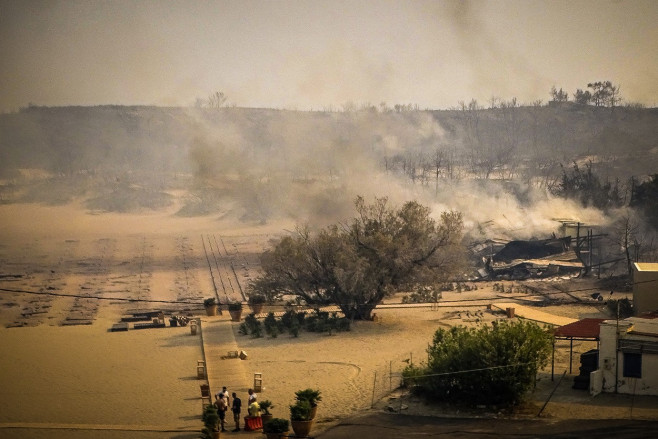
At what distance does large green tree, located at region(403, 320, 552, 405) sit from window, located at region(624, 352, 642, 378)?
2.08m

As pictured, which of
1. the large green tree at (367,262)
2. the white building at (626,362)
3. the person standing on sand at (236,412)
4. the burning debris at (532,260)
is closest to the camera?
the person standing on sand at (236,412)

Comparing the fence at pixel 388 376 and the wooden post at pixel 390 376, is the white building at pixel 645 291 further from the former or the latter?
the wooden post at pixel 390 376

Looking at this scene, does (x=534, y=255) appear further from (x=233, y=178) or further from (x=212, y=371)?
(x=233, y=178)

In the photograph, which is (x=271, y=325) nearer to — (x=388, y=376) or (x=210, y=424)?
(x=388, y=376)

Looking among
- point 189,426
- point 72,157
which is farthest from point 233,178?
point 189,426

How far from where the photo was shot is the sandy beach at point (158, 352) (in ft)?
87.8

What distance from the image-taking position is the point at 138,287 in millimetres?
51750

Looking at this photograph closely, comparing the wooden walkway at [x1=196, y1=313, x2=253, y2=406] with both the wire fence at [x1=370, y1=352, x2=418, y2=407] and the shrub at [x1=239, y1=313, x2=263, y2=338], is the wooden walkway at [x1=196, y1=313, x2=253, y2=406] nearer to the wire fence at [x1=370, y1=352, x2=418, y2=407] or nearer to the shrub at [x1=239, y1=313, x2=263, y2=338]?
the shrub at [x1=239, y1=313, x2=263, y2=338]

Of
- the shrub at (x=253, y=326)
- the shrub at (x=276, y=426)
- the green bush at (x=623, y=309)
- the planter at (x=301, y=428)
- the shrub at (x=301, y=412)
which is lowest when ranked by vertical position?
the planter at (x=301, y=428)

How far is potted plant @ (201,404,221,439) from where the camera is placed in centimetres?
2341

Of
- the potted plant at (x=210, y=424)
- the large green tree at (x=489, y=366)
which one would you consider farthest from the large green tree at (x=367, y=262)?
the potted plant at (x=210, y=424)

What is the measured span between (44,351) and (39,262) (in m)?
24.6

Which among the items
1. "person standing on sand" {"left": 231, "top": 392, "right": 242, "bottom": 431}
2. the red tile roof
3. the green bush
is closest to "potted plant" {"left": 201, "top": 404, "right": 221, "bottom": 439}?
"person standing on sand" {"left": 231, "top": 392, "right": 242, "bottom": 431}

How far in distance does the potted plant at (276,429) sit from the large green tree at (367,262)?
15956mm
